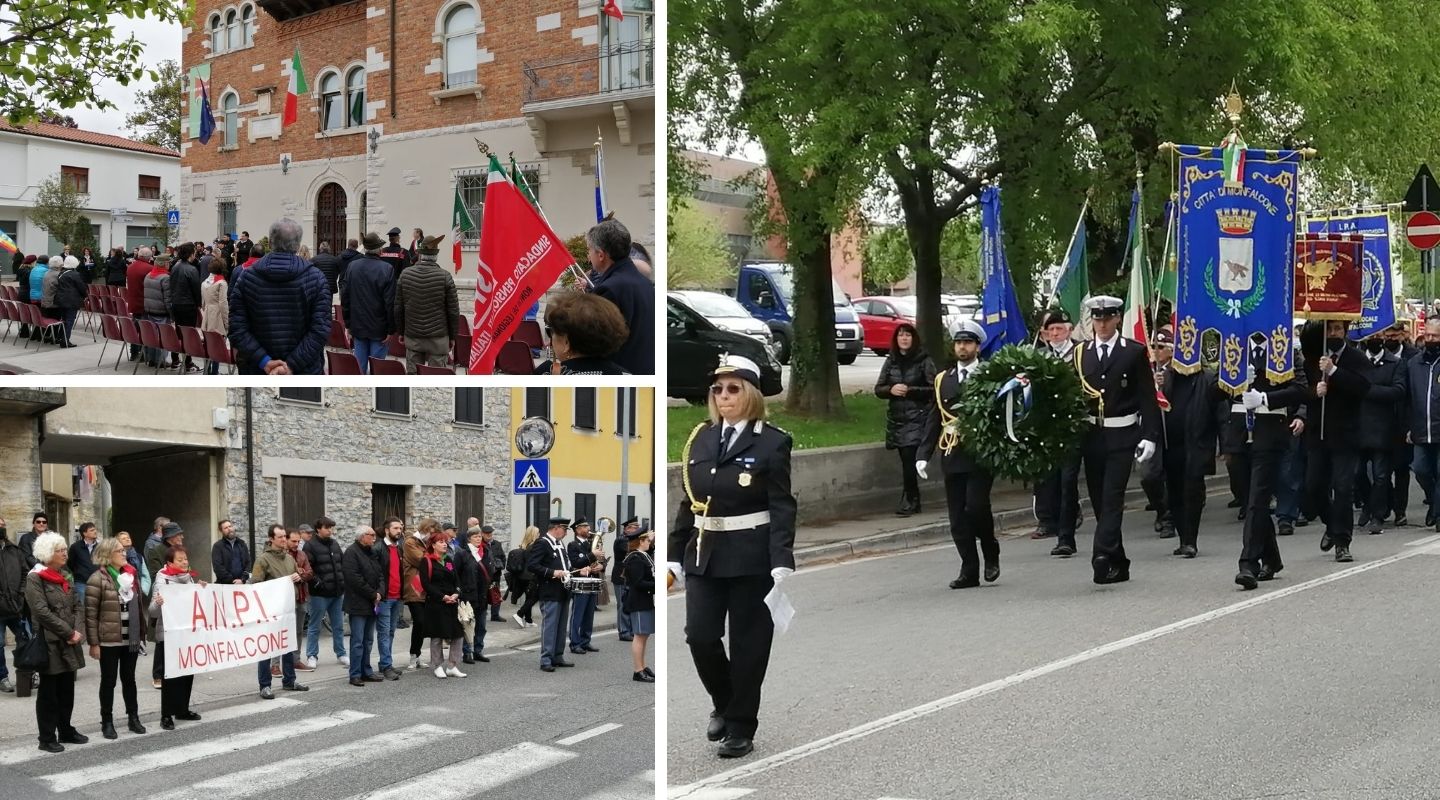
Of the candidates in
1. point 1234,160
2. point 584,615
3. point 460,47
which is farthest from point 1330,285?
point 460,47

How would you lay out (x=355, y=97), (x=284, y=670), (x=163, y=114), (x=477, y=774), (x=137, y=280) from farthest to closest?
(x=355, y=97)
(x=163, y=114)
(x=137, y=280)
(x=284, y=670)
(x=477, y=774)

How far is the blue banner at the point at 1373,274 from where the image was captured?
16562 mm

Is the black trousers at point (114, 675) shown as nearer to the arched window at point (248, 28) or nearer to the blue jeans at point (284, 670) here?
the blue jeans at point (284, 670)

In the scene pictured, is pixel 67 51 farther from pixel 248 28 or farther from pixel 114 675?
pixel 248 28

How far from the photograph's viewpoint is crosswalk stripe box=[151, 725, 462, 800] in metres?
5.84

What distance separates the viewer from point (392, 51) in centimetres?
3578

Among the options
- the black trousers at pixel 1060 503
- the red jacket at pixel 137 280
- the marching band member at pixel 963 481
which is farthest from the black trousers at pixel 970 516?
the red jacket at pixel 137 280

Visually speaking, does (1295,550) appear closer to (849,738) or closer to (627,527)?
(849,738)

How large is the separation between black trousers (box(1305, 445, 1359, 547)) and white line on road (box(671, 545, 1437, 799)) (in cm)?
118

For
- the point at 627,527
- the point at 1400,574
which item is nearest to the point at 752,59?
the point at 1400,574

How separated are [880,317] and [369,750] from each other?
1235 inches

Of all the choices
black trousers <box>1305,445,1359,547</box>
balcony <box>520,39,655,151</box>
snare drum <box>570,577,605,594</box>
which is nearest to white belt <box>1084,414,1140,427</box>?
black trousers <box>1305,445,1359,547</box>

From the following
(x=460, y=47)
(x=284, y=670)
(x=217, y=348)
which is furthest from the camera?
(x=460, y=47)

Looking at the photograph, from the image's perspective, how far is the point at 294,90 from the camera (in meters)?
32.2
